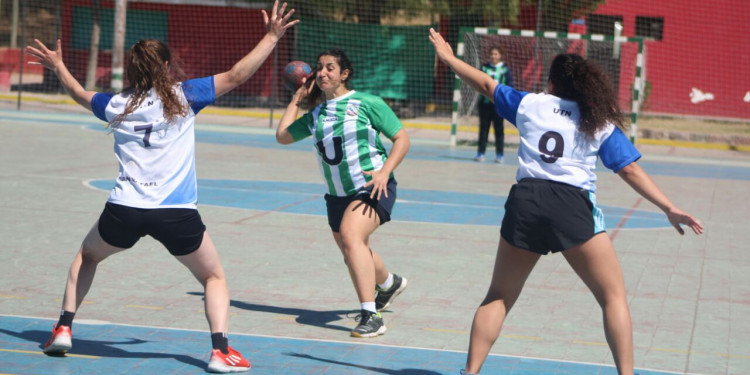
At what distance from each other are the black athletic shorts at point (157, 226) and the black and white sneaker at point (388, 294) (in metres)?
2.08

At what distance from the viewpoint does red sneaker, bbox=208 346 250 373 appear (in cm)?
556

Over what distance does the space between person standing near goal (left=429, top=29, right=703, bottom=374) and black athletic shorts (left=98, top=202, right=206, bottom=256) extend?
164 cm

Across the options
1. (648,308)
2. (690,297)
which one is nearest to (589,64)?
(648,308)

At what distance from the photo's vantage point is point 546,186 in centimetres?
518

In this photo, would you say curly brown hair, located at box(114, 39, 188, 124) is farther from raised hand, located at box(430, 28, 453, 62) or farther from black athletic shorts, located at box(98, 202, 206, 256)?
raised hand, located at box(430, 28, 453, 62)

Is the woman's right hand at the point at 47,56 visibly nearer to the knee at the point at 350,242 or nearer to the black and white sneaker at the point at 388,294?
the knee at the point at 350,242

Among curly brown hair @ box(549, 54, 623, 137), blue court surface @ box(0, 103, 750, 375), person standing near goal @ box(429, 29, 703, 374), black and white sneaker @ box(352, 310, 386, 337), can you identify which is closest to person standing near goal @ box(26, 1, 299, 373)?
blue court surface @ box(0, 103, 750, 375)

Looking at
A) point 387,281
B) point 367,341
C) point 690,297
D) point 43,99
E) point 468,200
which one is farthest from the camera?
point 43,99

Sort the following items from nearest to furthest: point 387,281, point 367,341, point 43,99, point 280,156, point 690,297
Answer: point 367,341 < point 387,281 < point 690,297 < point 280,156 < point 43,99

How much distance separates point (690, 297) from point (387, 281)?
2594 mm

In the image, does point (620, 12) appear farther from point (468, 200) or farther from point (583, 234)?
point (583, 234)

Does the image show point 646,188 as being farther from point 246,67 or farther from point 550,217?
point 246,67

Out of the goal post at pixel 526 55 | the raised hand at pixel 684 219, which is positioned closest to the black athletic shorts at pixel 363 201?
the raised hand at pixel 684 219

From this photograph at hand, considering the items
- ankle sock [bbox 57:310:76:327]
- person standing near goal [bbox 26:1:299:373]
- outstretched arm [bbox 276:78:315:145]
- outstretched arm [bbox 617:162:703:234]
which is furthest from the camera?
outstretched arm [bbox 276:78:315:145]
